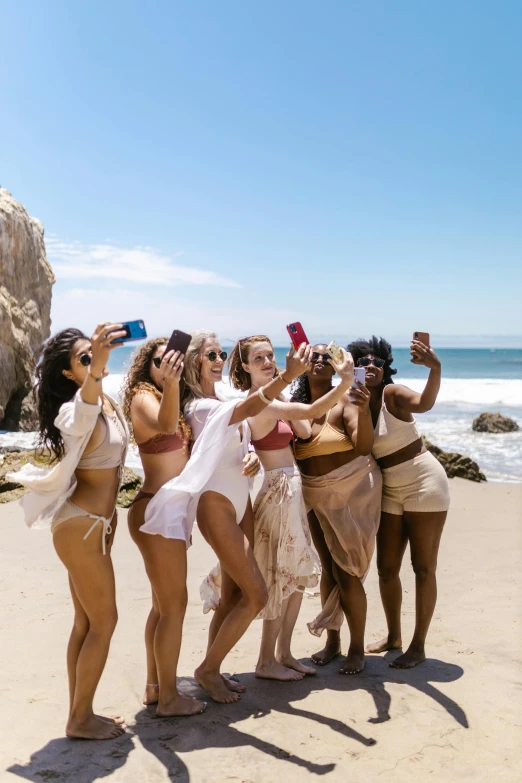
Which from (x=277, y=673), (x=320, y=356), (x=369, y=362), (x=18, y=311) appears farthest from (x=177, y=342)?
(x=18, y=311)

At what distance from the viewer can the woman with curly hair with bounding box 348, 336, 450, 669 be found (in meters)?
4.38

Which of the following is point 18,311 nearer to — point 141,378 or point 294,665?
point 141,378

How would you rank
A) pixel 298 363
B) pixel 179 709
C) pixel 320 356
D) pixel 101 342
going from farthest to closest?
pixel 320 356 < pixel 179 709 < pixel 298 363 < pixel 101 342

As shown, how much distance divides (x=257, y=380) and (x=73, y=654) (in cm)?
184

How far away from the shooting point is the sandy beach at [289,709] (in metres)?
3.23

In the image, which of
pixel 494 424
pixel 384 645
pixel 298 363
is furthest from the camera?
pixel 494 424

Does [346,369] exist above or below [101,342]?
below

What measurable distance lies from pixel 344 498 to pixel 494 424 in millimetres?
15481

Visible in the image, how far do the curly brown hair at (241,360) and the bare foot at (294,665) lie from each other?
1781 millimetres

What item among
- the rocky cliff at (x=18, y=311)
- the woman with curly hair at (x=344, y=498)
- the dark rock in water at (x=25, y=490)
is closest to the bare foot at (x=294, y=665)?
the woman with curly hair at (x=344, y=498)

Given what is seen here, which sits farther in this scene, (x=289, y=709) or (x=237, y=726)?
(x=289, y=709)

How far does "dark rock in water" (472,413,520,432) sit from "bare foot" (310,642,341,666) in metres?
15.2

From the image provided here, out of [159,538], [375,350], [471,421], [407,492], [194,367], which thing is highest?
[375,350]

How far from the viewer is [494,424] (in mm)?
18594
